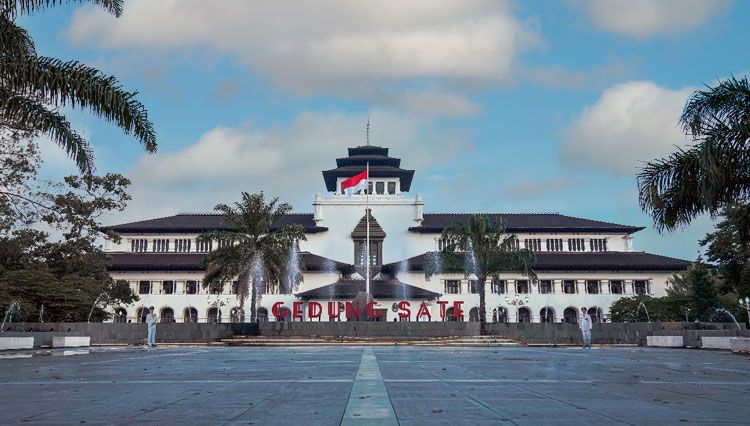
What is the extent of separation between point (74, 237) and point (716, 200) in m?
48.5

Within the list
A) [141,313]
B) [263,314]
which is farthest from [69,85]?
[141,313]

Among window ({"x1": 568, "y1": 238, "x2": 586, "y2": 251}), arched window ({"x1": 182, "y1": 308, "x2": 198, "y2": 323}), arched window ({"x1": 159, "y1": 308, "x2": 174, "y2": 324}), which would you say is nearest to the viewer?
arched window ({"x1": 182, "y1": 308, "x2": 198, "y2": 323})

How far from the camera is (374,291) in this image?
62844mm

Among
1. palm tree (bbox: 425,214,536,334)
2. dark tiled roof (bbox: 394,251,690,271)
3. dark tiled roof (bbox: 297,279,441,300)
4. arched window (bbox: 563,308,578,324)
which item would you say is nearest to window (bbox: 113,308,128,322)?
dark tiled roof (bbox: 297,279,441,300)

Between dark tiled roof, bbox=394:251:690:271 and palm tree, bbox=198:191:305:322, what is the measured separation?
22582 millimetres

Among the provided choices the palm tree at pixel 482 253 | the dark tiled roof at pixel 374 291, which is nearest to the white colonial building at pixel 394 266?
the dark tiled roof at pixel 374 291

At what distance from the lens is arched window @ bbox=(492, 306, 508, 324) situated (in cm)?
6794

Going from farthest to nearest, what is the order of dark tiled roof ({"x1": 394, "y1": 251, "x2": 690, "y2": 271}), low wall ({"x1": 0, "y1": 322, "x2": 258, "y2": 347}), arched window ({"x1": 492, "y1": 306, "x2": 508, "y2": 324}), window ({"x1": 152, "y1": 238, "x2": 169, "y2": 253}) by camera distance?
1. window ({"x1": 152, "y1": 238, "x2": 169, "y2": 253})
2. arched window ({"x1": 492, "y1": 306, "x2": 508, "y2": 324})
3. dark tiled roof ({"x1": 394, "y1": 251, "x2": 690, "y2": 271})
4. low wall ({"x1": 0, "y1": 322, "x2": 258, "y2": 347})

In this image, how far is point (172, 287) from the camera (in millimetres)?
68500

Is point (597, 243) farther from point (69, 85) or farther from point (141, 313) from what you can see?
point (69, 85)

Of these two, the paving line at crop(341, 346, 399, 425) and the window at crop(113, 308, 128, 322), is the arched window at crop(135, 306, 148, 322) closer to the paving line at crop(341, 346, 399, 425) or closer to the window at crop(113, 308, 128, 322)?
the window at crop(113, 308, 128, 322)

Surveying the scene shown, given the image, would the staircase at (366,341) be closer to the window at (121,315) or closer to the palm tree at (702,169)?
the palm tree at (702,169)

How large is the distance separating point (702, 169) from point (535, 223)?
5716cm

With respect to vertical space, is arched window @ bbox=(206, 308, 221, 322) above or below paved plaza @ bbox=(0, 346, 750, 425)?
above
